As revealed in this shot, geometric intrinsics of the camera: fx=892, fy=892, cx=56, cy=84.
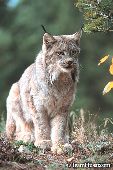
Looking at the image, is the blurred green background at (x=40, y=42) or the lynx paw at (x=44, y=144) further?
the blurred green background at (x=40, y=42)

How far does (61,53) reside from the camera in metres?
12.2

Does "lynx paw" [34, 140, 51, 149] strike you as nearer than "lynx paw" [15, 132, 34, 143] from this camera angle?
Yes

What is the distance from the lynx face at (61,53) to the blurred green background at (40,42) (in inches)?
722

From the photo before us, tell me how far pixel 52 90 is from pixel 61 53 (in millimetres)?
604

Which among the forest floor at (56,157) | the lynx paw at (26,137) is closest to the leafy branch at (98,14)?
the forest floor at (56,157)

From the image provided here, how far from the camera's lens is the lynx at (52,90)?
Result: 12211mm

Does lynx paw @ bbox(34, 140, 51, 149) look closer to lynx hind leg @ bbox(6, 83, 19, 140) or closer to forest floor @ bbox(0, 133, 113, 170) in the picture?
forest floor @ bbox(0, 133, 113, 170)

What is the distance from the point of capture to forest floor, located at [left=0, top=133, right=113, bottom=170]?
34.7ft

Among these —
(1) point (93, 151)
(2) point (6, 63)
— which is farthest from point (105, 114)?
(1) point (93, 151)

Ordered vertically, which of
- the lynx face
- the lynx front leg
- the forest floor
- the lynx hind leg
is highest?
the lynx face

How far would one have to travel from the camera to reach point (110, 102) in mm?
32188

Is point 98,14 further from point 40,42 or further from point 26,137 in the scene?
point 40,42

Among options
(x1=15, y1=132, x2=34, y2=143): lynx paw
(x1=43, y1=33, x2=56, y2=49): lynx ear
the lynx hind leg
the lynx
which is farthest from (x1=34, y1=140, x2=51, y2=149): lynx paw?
(x1=43, y1=33, x2=56, y2=49): lynx ear

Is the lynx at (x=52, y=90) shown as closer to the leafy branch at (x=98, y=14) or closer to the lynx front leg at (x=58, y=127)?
the lynx front leg at (x=58, y=127)
